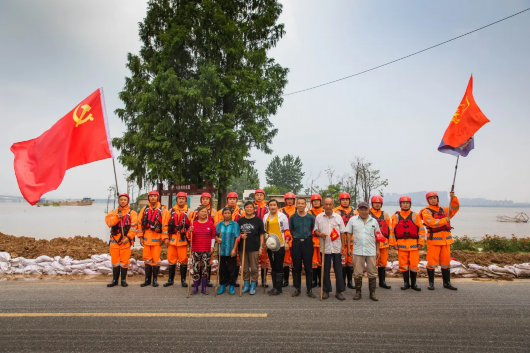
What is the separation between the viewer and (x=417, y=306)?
18.7 ft

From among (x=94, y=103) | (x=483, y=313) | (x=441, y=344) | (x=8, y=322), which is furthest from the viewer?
(x=94, y=103)

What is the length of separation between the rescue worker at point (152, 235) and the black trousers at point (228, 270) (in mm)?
1572

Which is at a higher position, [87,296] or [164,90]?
[164,90]

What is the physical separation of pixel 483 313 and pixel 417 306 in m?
0.99

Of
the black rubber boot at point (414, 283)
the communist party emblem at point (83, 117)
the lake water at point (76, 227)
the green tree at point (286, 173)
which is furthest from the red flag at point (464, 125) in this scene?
the green tree at point (286, 173)

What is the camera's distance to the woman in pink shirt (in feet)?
22.5

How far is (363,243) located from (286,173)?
76683 mm

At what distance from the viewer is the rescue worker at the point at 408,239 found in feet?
22.9

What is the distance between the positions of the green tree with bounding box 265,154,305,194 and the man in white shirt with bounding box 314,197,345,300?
73.3 m

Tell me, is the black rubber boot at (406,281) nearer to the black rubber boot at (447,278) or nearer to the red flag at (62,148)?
the black rubber boot at (447,278)

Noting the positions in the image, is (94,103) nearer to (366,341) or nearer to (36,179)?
(36,179)

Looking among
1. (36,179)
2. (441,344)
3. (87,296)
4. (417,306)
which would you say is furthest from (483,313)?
(36,179)

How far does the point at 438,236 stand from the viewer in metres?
7.18

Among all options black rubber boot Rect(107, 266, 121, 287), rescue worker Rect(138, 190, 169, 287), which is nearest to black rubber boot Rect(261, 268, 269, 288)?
rescue worker Rect(138, 190, 169, 287)
